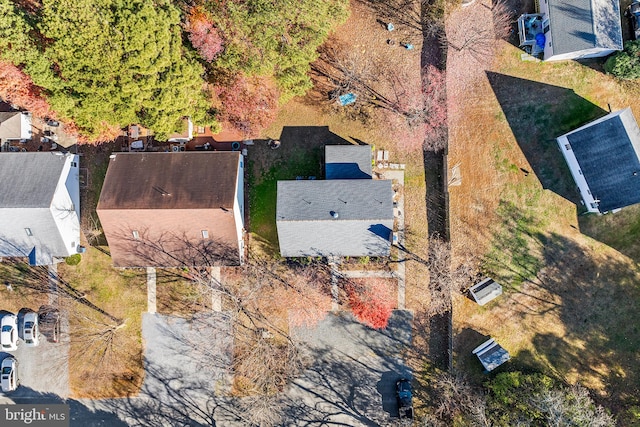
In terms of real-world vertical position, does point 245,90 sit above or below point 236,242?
above

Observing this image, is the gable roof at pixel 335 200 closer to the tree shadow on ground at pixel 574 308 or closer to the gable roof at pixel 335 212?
the gable roof at pixel 335 212

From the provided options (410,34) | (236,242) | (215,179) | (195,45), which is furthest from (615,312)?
(195,45)

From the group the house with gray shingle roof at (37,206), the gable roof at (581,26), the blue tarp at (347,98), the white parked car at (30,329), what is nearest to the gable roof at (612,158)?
the gable roof at (581,26)

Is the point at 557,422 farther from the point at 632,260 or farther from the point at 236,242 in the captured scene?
the point at 236,242

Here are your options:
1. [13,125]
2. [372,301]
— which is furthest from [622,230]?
[13,125]

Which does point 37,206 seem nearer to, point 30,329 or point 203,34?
point 30,329

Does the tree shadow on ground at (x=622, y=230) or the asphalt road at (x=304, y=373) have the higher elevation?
the tree shadow on ground at (x=622, y=230)

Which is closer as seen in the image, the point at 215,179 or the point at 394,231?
the point at 215,179
